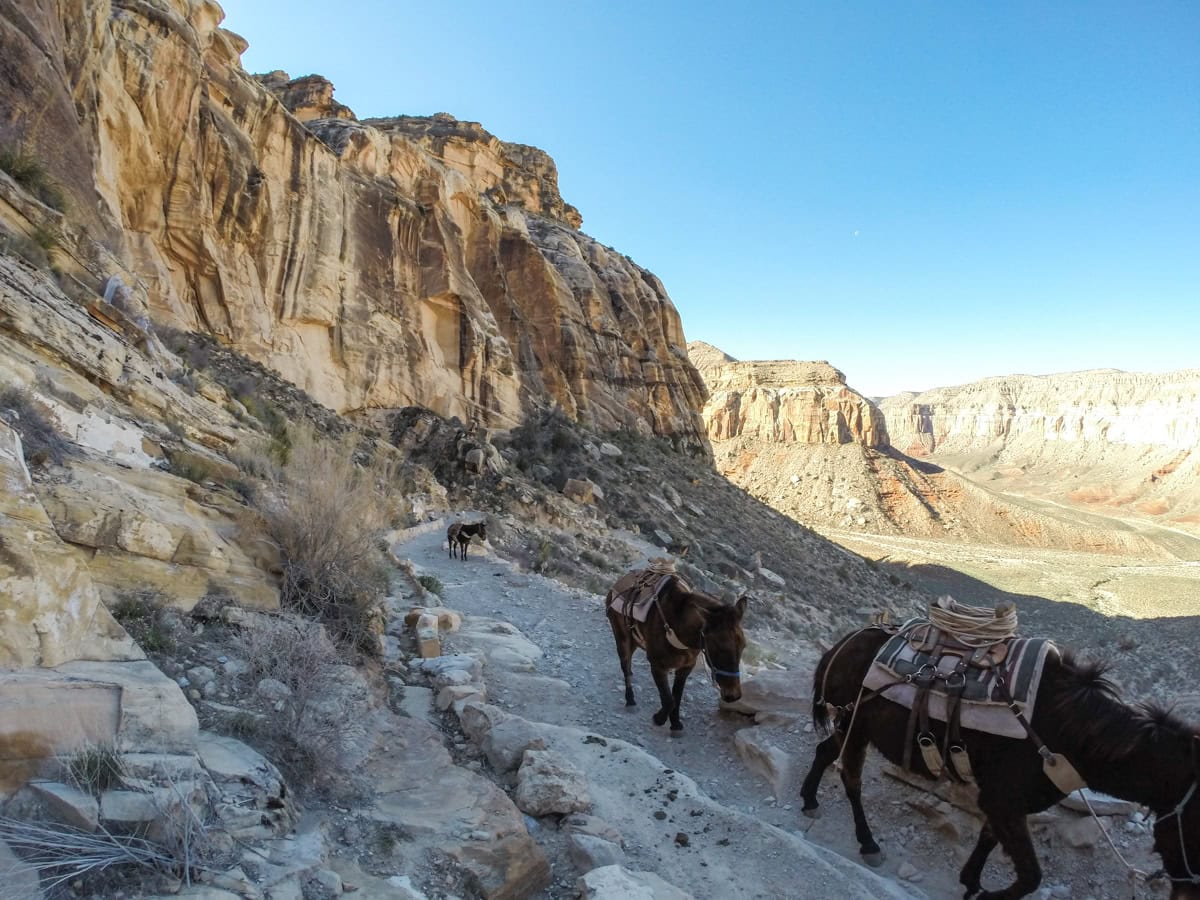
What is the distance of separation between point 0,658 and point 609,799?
12.3ft

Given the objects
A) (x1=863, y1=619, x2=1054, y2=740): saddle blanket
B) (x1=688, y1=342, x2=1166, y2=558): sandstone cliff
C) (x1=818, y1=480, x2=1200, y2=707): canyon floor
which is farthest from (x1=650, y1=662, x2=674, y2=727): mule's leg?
(x1=688, y1=342, x2=1166, y2=558): sandstone cliff

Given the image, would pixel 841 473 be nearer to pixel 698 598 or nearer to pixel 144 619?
pixel 698 598

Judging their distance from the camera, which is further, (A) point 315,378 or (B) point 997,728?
(A) point 315,378

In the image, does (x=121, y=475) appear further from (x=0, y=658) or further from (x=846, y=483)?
Result: (x=846, y=483)

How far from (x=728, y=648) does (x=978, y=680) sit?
2063 mm

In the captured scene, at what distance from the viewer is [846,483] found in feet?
261

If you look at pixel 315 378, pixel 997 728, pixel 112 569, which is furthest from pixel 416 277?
pixel 997 728

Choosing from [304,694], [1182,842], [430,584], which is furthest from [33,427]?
[1182,842]

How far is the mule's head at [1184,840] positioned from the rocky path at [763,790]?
3.26 feet

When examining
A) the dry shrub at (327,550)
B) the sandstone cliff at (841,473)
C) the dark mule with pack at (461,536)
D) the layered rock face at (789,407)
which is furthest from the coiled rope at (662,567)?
the layered rock face at (789,407)

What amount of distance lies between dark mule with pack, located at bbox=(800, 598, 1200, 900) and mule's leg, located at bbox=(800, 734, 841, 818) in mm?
104

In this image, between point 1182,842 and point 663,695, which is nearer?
point 1182,842

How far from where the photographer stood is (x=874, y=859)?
4.49 m

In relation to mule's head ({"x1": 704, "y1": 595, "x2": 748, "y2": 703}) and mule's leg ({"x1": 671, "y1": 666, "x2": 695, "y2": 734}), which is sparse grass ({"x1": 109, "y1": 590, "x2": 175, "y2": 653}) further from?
mule's leg ({"x1": 671, "y1": 666, "x2": 695, "y2": 734})
